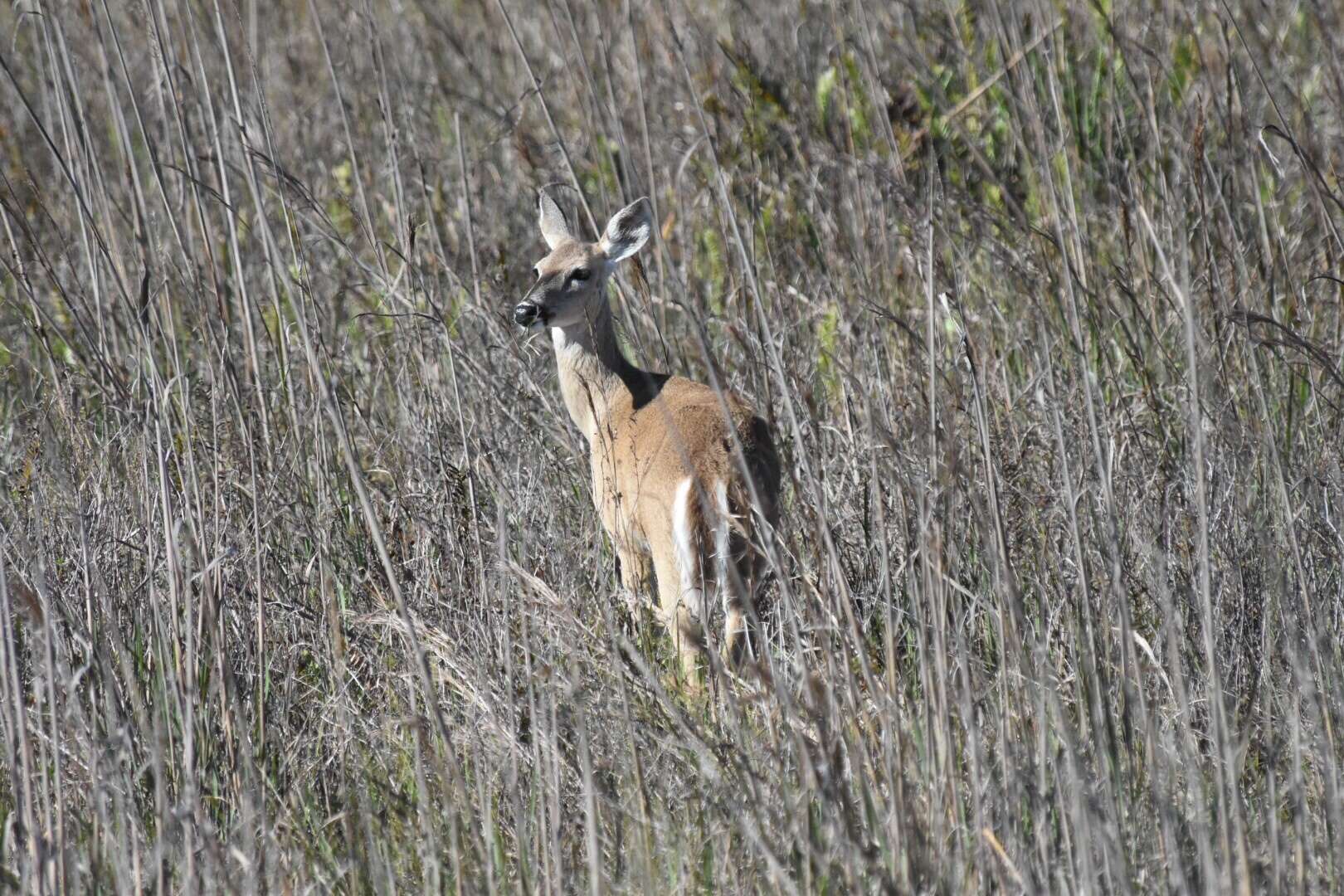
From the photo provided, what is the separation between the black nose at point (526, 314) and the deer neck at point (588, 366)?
23 centimetres

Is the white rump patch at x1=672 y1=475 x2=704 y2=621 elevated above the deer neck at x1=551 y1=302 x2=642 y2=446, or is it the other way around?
the deer neck at x1=551 y1=302 x2=642 y2=446

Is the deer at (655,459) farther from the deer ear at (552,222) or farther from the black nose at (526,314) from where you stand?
the deer ear at (552,222)

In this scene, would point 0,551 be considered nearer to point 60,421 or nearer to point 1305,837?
point 60,421

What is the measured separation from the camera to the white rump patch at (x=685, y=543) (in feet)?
10.8

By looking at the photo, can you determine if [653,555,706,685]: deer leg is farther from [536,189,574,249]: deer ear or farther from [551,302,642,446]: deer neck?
[536,189,574,249]: deer ear

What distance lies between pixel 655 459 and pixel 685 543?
26 centimetres

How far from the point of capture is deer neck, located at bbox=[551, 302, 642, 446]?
3.90 meters

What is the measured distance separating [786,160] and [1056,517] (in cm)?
216

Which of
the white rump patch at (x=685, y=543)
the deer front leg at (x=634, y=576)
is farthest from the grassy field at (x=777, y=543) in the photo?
the white rump patch at (x=685, y=543)

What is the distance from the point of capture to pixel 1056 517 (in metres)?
2.85

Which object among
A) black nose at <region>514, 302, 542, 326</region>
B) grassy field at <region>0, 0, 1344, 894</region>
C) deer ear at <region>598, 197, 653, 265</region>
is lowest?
grassy field at <region>0, 0, 1344, 894</region>

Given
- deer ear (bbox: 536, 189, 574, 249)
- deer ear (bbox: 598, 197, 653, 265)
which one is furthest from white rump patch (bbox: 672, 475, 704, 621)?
deer ear (bbox: 536, 189, 574, 249)

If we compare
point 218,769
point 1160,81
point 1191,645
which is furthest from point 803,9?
point 218,769

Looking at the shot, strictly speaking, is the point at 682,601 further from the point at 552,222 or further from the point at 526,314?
the point at 552,222
